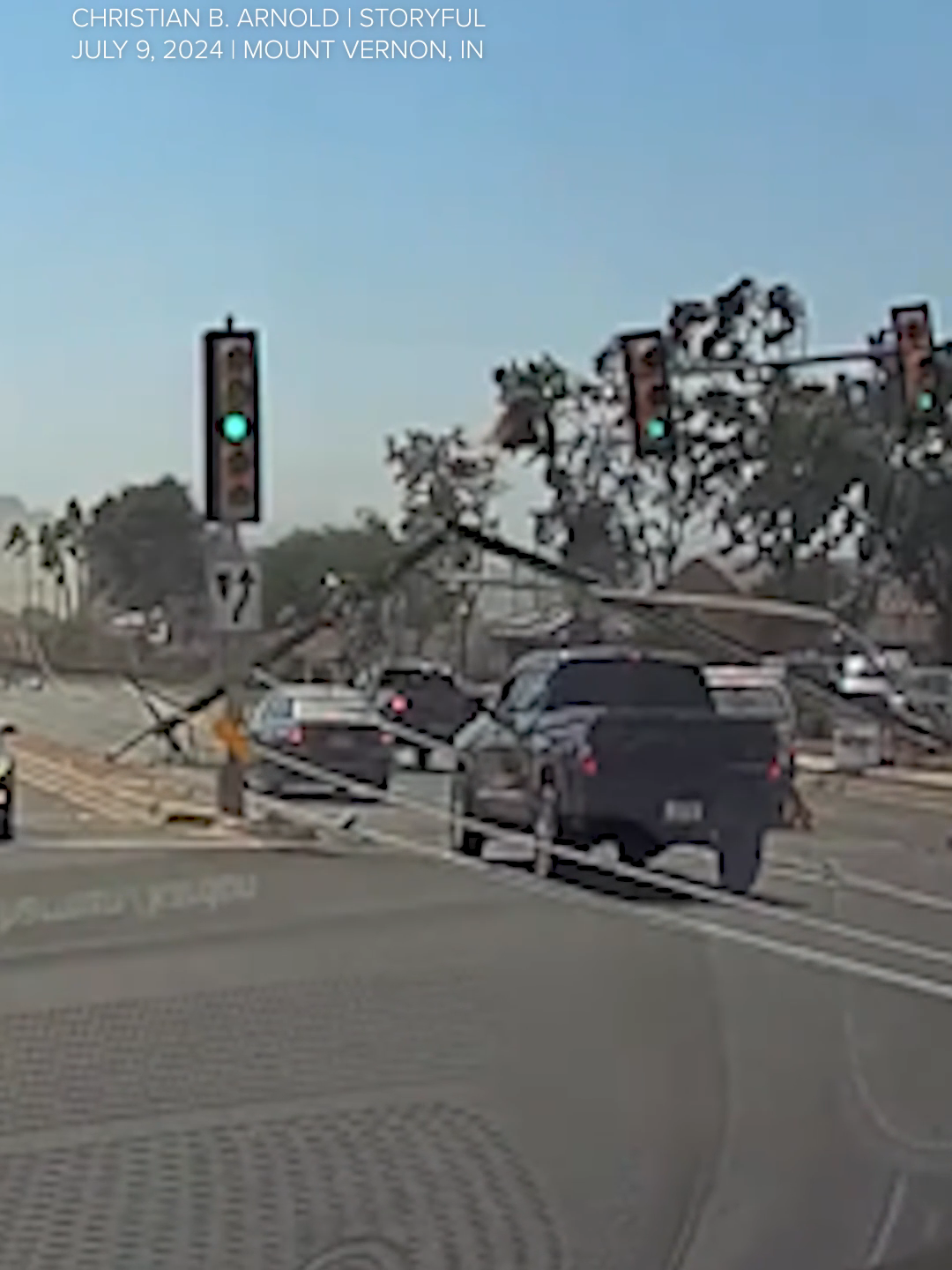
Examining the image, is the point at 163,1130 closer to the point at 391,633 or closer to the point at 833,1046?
the point at 833,1046

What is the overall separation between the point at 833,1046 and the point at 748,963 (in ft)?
8.28

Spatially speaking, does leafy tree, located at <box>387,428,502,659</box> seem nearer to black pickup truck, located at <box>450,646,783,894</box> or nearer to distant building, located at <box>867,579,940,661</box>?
black pickup truck, located at <box>450,646,783,894</box>

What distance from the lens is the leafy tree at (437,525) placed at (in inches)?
718

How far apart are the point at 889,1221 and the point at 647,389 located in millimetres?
18919

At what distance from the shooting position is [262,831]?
57.2 ft

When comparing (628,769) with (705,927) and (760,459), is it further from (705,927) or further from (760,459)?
(760,459)

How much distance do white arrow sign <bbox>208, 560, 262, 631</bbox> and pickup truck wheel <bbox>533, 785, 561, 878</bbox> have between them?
9.12 feet

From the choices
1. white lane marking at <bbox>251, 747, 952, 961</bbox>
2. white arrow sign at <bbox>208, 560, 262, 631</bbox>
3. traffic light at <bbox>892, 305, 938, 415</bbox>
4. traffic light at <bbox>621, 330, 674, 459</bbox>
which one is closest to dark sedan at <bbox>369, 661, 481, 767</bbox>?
white lane marking at <bbox>251, 747, 952, 961</bbox>

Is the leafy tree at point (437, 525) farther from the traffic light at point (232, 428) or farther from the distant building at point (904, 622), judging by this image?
the distant building at point (904, 622)

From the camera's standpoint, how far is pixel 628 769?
54.5ft

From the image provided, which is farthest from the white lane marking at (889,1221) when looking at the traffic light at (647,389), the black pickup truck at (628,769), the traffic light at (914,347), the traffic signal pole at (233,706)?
the traffic light at (914,347)

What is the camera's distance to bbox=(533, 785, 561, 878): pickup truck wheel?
17016 mm

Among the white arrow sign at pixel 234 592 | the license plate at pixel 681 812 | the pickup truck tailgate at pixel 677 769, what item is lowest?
the license plate at pixel 681 812

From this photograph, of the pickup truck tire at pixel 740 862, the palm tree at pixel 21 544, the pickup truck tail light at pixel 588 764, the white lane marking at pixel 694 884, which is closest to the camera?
the palm tree at pixel 21 544
